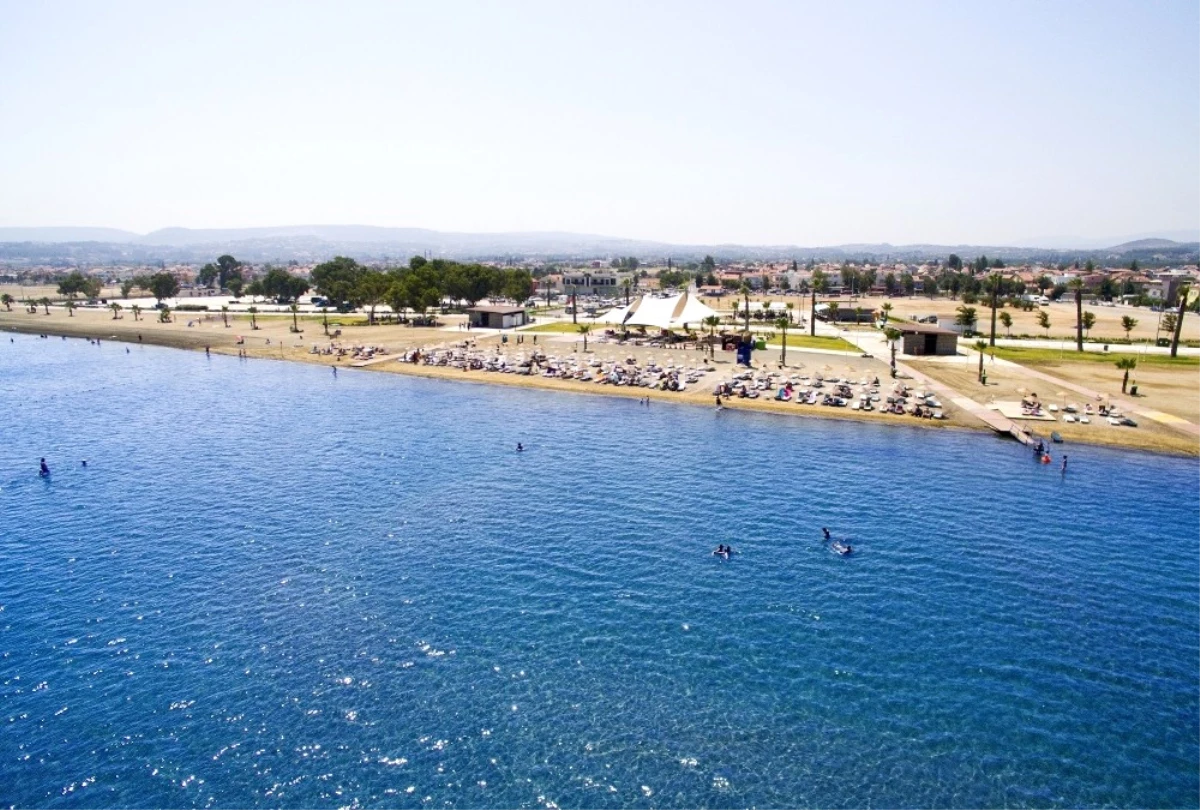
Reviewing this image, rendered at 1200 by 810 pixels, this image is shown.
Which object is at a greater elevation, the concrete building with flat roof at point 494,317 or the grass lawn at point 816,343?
the concrete building with flat roof at point 494,317

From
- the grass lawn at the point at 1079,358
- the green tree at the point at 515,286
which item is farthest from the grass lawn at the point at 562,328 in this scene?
the grass lawn at the point at 1079,358

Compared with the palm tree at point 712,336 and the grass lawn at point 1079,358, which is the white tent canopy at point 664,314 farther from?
the grass lawn at point 1079,358

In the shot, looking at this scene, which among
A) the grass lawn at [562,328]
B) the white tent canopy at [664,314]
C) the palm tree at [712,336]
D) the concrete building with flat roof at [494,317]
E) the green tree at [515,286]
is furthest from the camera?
the green tree at [515,286]

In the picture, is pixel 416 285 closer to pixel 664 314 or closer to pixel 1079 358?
pixel 664 314

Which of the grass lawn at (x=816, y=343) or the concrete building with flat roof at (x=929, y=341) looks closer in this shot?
the concrete building with flat roof at (x=929, y=341)

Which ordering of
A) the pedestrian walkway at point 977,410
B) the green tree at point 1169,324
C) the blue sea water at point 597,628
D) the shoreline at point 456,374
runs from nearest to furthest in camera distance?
1. the blue sea water at point 597,628
2. the pedestrian walkway at point 977,410
3. the shoreline at point 456,374
4. the green tree at point 1169,324

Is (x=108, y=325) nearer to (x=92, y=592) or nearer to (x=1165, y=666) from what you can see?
(x=92, y=592)

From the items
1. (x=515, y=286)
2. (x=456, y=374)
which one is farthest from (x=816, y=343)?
(x=515, y=286)
